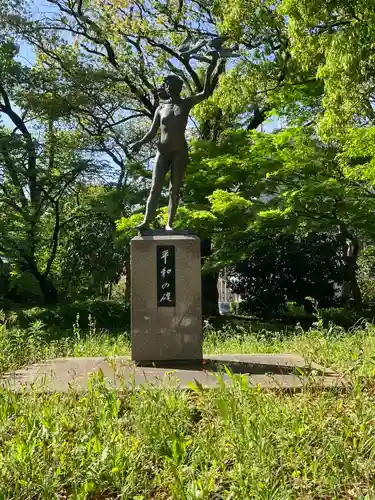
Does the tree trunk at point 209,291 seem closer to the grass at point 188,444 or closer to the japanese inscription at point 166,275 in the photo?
the japanese inscription at point 166,275

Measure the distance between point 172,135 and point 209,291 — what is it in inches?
379

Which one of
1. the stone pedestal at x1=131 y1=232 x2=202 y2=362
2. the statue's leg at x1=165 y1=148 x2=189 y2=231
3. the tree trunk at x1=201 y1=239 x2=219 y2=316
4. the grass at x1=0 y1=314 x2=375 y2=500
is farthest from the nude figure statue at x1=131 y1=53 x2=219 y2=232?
the tree trunk at x1=201 y1=239 x2=219 y2=316

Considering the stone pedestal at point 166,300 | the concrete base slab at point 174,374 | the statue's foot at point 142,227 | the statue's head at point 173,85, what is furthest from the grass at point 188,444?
the statue's head at point 173,85

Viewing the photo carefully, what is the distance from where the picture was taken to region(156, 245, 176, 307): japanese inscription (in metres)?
5.54

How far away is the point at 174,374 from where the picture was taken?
4.71 meters

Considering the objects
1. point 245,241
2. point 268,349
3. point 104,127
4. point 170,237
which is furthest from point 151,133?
point 104,127

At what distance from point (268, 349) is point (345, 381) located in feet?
11.2

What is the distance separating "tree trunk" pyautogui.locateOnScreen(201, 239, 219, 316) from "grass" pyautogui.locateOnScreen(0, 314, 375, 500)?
1064cm

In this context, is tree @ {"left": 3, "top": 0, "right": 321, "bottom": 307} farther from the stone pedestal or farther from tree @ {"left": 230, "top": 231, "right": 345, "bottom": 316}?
the stone pedestal

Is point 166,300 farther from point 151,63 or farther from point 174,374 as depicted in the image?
point 151,63

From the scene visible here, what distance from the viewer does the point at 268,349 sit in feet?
24.3

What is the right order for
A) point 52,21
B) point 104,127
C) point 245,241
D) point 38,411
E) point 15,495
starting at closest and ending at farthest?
point 15,495
point 38,411
point 245,241
point 52,21
point 104,127

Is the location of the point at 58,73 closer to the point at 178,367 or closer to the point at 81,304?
the point at 81,304

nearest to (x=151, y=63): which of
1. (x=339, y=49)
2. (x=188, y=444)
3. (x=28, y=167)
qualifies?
(x=28, y=167)
